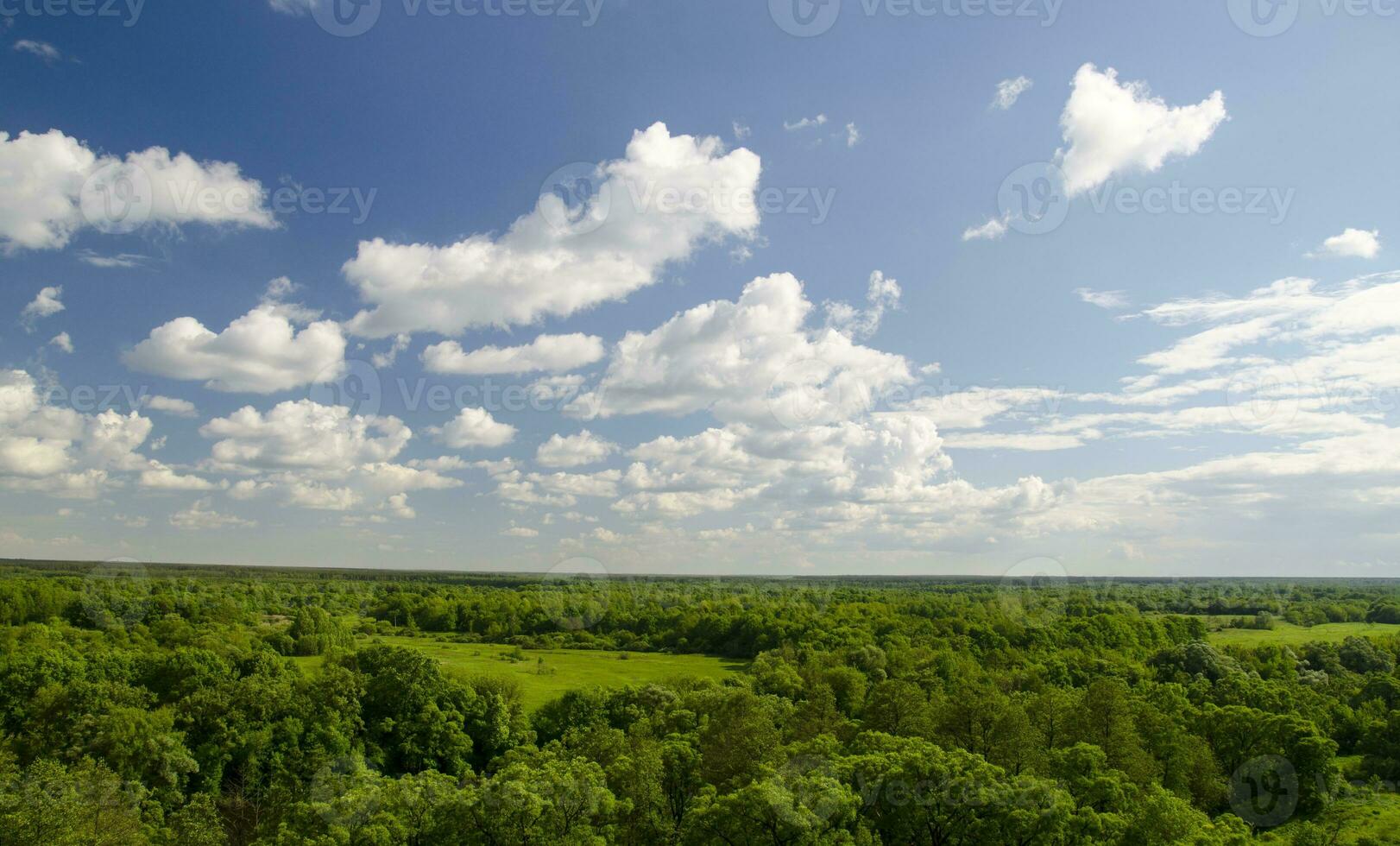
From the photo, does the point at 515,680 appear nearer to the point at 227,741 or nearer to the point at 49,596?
the point at 227,741
